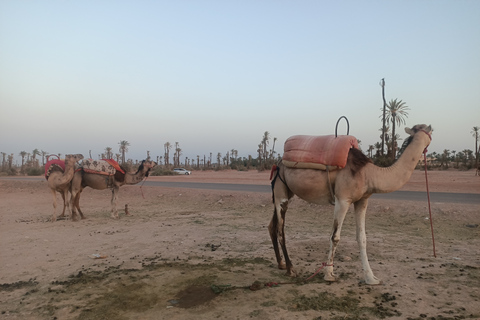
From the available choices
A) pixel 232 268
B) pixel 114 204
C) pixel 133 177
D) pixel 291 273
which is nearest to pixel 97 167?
pixel 133 177

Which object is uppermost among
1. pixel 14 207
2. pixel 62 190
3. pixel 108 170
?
pixel 108 170

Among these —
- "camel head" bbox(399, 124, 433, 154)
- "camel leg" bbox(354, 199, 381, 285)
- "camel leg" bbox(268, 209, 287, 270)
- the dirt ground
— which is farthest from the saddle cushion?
"camel head" bbox(399, 124, 433, 154)

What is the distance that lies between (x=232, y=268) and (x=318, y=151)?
283 cm

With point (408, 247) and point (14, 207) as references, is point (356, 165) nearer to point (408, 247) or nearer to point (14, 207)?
point (408, 247)

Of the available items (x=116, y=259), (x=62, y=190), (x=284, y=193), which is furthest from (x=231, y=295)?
(x=62, y=190)

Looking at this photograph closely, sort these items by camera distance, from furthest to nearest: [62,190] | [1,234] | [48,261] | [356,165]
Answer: [62,190]
[1,234]
[48,261]
[356,165]

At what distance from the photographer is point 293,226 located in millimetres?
10758

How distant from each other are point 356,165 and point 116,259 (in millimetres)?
5462

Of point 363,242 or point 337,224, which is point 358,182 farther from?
point 363,242

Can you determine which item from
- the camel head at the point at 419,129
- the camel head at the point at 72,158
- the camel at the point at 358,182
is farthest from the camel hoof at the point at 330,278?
the camel head at the point at 72,158

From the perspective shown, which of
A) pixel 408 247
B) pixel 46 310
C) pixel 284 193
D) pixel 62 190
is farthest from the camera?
pixel 62 190

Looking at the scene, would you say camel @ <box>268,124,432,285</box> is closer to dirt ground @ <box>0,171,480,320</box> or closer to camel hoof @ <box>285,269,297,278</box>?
camel hoof @ <box>285,269,297,278</box>

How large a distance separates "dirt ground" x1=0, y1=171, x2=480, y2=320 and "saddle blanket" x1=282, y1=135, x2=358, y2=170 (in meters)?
2.01

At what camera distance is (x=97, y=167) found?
13461mm
